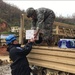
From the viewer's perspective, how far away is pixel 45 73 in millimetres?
5977

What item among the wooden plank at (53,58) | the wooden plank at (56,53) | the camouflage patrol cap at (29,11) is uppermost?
the camouflage patrol cap at (29,11)

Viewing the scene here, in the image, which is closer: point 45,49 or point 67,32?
point 45,49

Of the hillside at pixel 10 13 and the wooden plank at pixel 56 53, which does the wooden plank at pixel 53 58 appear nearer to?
the wooden plank at pixel 56 53

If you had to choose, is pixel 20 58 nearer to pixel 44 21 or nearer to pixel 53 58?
pixel 53 58

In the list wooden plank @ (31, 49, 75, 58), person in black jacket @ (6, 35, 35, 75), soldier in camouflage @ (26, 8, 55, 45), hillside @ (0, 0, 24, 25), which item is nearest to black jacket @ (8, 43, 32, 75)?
person in black jacket @ (6, 35, 35, 75)

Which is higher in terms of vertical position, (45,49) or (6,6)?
(6,6)

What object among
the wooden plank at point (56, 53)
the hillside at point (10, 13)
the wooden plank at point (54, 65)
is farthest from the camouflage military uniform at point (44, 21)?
the hillside at point (10, 13)

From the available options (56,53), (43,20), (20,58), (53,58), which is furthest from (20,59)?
(43,20)

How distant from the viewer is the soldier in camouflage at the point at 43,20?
21.9 feet

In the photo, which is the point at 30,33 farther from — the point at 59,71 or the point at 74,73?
the point at 74,73

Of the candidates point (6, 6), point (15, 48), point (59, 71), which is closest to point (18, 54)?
point (15, 48)

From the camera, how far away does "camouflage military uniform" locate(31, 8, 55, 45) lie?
6.80 metres

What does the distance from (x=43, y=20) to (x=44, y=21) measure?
0.27 m

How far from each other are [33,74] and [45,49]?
3.04 ft
